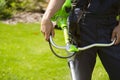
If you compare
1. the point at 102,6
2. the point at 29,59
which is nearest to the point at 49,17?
the point at 102,6

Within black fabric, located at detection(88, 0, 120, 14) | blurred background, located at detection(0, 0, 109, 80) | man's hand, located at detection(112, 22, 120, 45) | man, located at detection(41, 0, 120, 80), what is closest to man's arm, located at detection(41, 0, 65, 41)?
man, located at detection(41, 0, 120, 80)

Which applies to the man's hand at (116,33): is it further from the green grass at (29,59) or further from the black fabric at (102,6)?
the green grass at (29,59)

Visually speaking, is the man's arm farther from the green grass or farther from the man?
the green grass

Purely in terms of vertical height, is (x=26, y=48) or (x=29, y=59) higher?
(x=29, y=59)

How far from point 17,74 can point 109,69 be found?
3019mm

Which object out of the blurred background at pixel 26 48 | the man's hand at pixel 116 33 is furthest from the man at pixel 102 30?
the blurred background at pixel 26 48

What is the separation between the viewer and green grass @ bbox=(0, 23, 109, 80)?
5.80m

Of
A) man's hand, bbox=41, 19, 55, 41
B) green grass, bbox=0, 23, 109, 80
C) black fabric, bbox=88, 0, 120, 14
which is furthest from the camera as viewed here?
green grass, bbox=0, 23, 109, 80

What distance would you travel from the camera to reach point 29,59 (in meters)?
6.83

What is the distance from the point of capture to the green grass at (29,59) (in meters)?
5.80

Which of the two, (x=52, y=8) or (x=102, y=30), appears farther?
(x=102, y=30)

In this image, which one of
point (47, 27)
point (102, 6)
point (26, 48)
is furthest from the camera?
point (26, 48)

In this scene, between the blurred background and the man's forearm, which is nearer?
the man's forearm

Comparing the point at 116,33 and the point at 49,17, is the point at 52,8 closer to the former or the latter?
the point at 49,17
